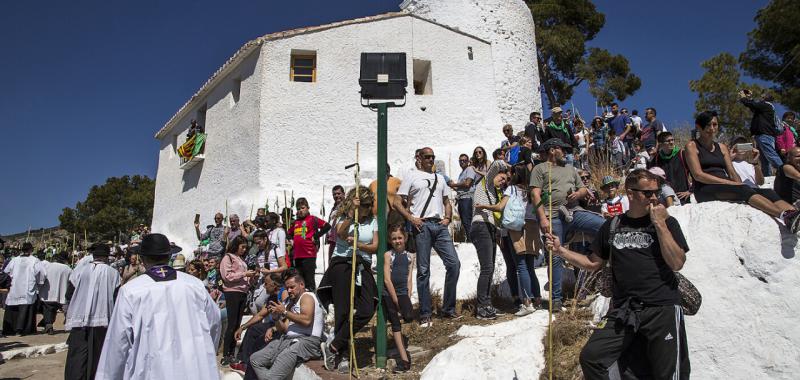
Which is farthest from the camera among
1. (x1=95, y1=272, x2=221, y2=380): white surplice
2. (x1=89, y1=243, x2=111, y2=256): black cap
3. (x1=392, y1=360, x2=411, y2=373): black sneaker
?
(x1=89, y1=243, x2=111, y2=256): black cap

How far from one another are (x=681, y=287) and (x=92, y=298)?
18.9ft

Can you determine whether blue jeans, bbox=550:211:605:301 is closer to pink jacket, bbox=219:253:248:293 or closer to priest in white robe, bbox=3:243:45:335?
pink jacket, bbox=219:253:248:293

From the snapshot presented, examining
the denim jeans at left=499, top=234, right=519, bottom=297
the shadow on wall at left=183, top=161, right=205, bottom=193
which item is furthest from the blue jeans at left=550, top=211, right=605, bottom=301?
the shadow on wall at left=183, top=161, right=205, bottom=193

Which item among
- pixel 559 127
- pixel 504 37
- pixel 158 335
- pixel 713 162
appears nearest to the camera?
pixel 158 335

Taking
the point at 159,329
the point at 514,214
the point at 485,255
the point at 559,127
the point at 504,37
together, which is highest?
the point at 504,37

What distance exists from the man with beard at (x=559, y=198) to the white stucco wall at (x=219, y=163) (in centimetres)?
979

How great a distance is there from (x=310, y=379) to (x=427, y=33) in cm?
1257

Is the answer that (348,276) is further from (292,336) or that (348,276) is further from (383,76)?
(383,76)

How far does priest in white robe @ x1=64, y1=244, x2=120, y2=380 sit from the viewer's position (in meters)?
5.82

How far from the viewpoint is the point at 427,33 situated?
1596 centimetres

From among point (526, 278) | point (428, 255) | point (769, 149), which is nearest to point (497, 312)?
point (526, 278)

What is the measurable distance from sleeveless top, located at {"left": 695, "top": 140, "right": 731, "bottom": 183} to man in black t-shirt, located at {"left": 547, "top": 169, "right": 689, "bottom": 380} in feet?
5.98

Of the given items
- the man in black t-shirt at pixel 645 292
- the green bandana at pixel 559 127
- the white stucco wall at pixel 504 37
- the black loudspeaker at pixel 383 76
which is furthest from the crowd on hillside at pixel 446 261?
the white stucco wall at pixel 504 37

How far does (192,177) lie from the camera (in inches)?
719
